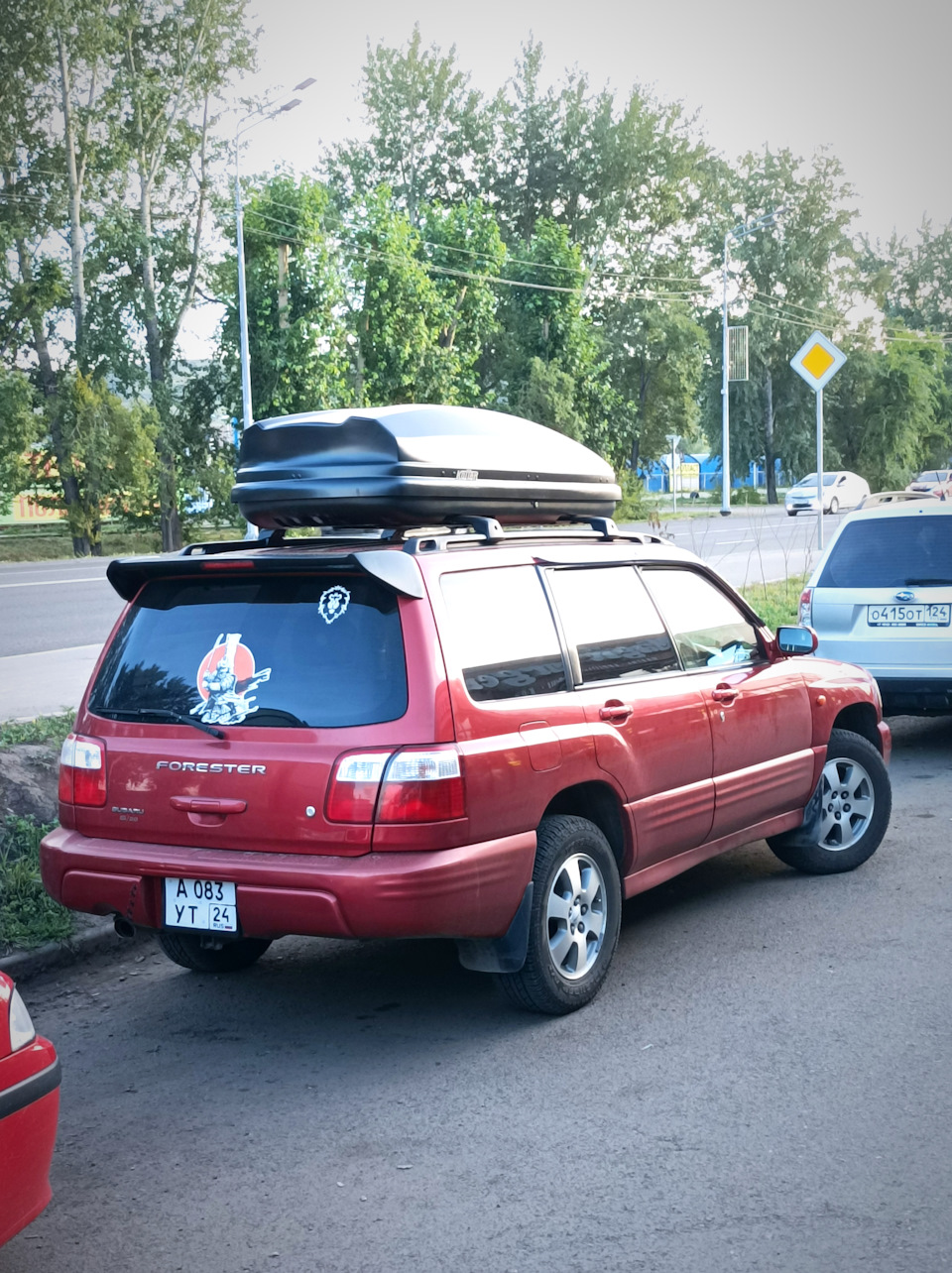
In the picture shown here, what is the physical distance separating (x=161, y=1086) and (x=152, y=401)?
125 ft

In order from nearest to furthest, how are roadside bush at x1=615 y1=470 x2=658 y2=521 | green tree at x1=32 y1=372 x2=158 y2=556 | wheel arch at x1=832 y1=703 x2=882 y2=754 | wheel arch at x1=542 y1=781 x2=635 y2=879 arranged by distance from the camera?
wheel arch at x1=542 y1=781 x2=635 y2=879
wheel arch at x1=832 y1=703 x2=882 y2=754
green tree at x1=32 y1=372 x2=158 y2=556
roadside bush at x1=615 y1=470 x2=658 y2=521

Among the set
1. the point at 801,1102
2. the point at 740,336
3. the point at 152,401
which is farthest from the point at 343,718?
the point at 740,336

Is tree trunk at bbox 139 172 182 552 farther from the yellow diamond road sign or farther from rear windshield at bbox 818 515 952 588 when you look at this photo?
rear windshield at bbox 818 515 952 588

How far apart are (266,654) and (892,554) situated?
614 centimetres

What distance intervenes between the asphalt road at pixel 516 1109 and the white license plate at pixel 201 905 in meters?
0.47

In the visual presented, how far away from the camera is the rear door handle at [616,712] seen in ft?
16.8

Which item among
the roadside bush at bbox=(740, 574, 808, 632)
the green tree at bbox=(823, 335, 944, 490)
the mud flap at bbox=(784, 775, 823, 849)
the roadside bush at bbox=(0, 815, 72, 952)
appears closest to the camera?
the roadside bush at bbox=(0, 815, 72, 952)

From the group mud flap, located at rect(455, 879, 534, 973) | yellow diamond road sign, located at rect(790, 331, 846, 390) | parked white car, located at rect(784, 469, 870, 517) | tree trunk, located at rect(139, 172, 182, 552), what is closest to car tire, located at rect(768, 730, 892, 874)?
mud flap, located at rect(455, 879, 534, 973)

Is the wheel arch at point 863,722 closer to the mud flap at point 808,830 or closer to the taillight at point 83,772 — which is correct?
the mud flap at point 808,830

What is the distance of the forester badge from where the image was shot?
454 cm

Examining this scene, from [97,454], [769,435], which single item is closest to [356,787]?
[97,454]

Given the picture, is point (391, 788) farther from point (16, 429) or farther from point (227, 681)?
point (16, 429)

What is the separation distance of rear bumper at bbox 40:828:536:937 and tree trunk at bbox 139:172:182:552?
33340mm

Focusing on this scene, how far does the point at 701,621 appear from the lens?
6070 mm
